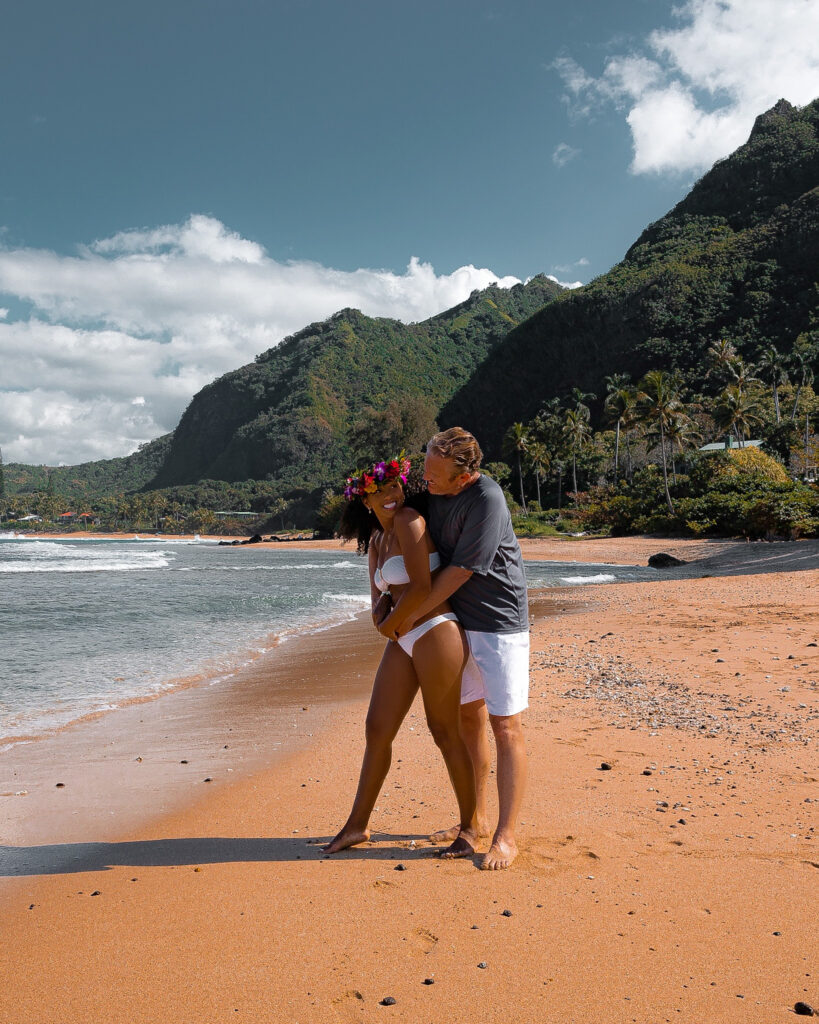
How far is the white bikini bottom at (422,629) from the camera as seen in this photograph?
3.21 metres

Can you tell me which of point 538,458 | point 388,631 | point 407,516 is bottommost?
point 388,631

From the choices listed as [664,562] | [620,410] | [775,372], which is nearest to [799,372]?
[775,372]

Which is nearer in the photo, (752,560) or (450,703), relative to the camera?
(450,703)

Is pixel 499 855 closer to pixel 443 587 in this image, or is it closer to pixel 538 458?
pixel 443 587

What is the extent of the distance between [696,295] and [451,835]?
4351 inches

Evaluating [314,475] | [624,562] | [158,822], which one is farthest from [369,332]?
[158,822]

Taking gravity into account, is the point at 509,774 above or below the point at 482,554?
below

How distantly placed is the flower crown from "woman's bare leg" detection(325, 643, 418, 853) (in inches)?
29.3

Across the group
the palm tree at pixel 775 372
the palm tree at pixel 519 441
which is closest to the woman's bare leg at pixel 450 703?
the palm tree at pixel 775 372

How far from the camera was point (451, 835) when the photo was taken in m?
Result: 3.46

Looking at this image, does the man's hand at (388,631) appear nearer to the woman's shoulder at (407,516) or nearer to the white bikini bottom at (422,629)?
the white bikini bottom at (422,629)

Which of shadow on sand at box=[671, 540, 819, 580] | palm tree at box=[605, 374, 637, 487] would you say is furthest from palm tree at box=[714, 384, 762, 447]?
shadow on sand at box=[671, 540, 819, 580]

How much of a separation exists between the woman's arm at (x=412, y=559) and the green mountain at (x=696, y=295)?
95.6m

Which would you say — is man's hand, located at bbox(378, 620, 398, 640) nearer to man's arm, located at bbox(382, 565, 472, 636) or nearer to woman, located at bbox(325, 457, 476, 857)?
woman, located at bbox(325, 457, 476, 857)
